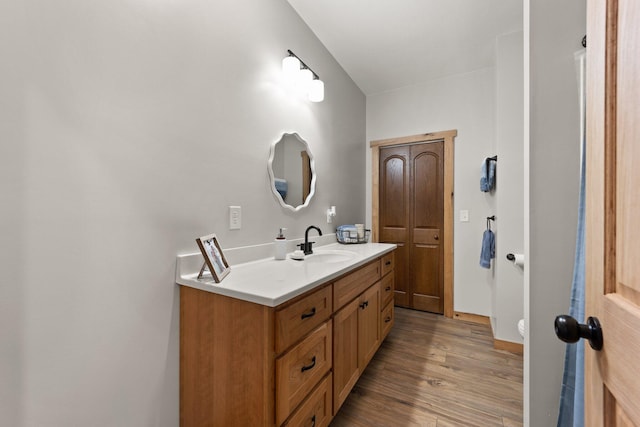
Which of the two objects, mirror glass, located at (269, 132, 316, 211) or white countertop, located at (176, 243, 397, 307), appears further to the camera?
mirror glass, located at (269, 132, 316, 211)

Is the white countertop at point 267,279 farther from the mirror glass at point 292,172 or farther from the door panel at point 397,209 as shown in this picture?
the door panel at point 397,209

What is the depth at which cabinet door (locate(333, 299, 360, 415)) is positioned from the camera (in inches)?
51.8

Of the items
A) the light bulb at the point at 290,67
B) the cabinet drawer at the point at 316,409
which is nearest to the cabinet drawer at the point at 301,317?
the cabinet drawer at the point at 316,409

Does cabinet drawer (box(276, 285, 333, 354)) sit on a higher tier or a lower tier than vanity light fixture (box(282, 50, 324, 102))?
lower

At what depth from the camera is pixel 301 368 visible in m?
1.05

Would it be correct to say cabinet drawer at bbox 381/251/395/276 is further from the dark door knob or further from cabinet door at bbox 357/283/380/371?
the dark door knob

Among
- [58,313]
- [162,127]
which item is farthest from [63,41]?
[58,313]

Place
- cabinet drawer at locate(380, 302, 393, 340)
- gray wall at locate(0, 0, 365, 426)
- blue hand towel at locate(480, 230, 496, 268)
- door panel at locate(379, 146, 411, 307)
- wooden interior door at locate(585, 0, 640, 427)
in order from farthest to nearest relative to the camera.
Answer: door panel at locate(379, 146, 411, 307)
blue hand towel at locate(480, 230, 496, 268)
cabinet drawer at locate(380, 302, 393, 340)
gray wall at locate(0, 0, 365, 426)
wooden interior door at locate(585, 0, 640, 427)

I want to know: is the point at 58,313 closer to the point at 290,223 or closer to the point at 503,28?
the point at 290,223

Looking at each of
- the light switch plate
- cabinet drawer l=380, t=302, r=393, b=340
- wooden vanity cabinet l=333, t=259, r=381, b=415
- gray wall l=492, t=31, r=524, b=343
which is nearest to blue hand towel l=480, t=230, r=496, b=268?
gray wall l=492, t=31, r=524, b=343

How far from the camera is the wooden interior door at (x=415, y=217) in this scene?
115 inches

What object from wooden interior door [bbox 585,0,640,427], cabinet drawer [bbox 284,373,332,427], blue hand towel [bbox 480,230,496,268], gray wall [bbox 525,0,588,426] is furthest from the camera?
blue hand towel [bbox 480,230,496,268]

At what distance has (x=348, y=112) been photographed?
285cm

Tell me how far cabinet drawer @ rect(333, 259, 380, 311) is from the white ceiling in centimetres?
187
